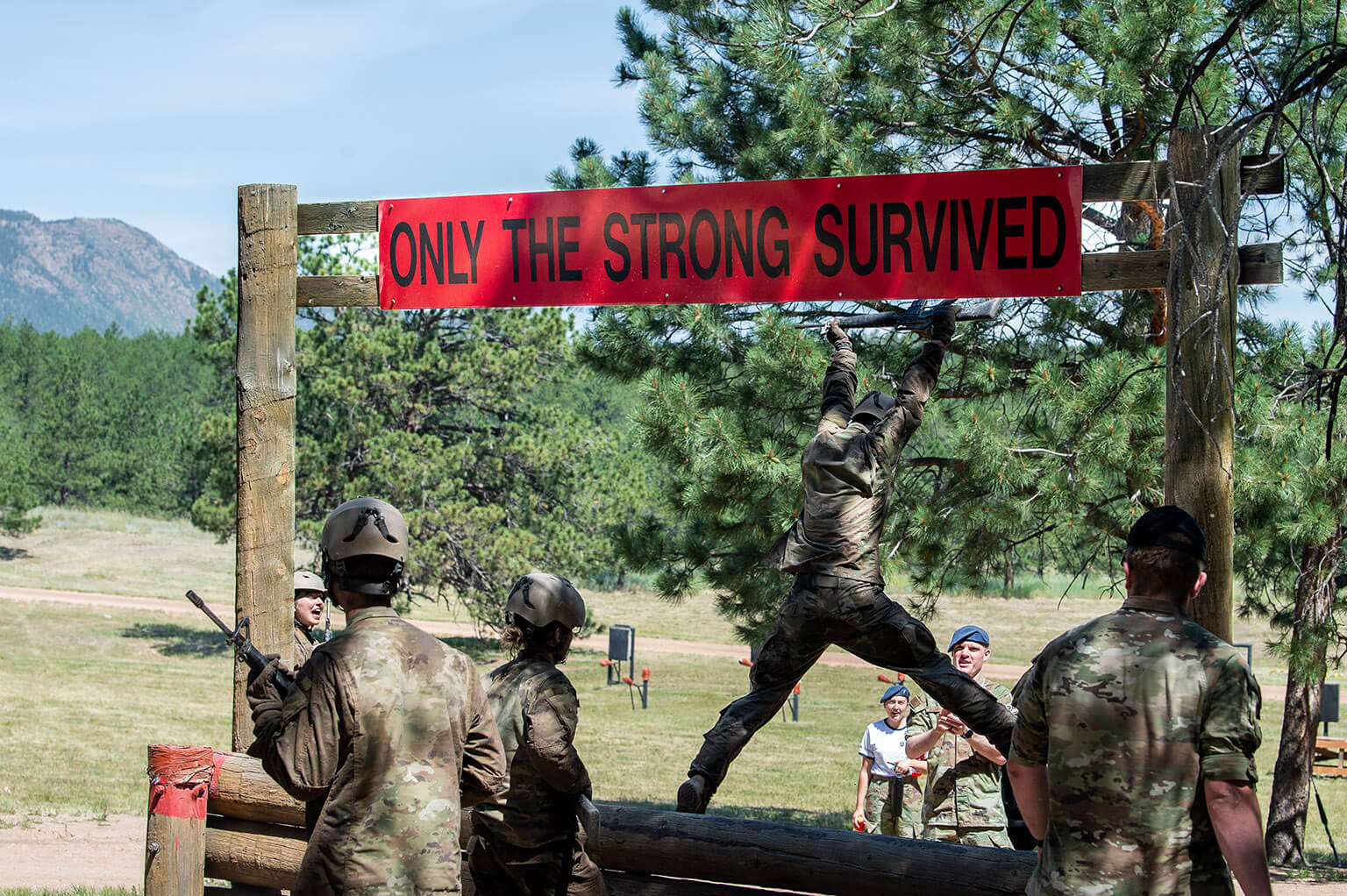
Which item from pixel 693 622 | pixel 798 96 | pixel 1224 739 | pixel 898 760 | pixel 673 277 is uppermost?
pixel 798 96

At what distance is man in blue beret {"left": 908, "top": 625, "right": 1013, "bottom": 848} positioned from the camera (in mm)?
5652

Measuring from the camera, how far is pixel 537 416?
3117 cm

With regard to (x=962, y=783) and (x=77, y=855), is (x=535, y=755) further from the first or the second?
(x=77, y=855)

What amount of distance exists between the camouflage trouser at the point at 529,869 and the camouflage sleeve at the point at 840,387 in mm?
1950

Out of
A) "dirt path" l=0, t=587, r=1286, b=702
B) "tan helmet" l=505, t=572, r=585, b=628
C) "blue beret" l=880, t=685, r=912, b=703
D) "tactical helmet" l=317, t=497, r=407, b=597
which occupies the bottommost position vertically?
"dirt path" l=0, t=587, r=1286, b=702

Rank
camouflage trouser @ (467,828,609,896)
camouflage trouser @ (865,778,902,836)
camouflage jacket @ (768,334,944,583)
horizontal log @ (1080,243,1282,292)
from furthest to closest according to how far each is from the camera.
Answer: camouflage trouser @ (865,778,902,836), camouflage jacket @ (768,334,944,583), horizontal log @ (1080,243,1282,292), camouflage trouser @ (467,828,609,896)

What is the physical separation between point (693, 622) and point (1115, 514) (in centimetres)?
3340

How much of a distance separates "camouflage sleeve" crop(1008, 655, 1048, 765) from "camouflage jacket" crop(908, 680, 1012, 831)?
7.96 feet

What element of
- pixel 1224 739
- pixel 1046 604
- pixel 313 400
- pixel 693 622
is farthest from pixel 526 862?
pixel 1046 604

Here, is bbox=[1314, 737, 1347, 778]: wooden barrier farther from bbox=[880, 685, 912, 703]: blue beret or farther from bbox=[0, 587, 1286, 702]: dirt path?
bbox=[0, 587, 1286, 702]: dirt path

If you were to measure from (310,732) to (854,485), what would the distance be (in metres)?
2.35

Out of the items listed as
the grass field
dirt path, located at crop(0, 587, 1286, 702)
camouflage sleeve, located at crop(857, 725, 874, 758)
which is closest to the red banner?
camouflage sleeve, located at crop(857, 725, 874, 758)

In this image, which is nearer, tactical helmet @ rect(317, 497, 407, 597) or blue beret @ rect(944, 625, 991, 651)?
tactical helmet @ rect(317, 497, 407, 597)

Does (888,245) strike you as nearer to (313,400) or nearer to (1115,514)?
(1115,514)
